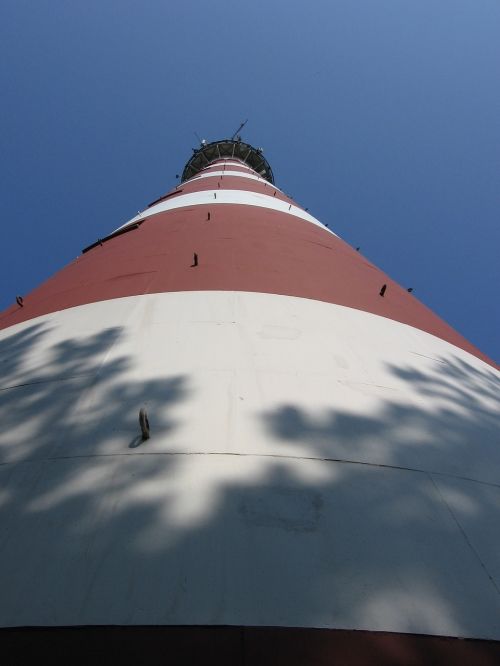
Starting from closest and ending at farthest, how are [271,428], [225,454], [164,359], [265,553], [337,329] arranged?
[265,553]
[225,454]
[271,428]
[164,359]
[337,329]

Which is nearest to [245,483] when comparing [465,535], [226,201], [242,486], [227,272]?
[242,486]

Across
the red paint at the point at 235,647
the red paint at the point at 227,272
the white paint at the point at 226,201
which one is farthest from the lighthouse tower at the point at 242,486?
the white paint at the point at 226,201

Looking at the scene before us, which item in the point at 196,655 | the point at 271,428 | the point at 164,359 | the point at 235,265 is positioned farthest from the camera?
the point at 235,265

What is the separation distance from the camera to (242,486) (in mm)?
1761

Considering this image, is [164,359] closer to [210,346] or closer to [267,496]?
[210,346]

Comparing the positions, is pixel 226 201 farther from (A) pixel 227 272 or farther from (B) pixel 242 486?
(B) pixel 242 486

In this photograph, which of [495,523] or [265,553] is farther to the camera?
[495,523]

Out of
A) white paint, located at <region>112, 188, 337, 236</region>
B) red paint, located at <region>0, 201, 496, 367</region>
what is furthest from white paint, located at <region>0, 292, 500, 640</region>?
white paint, located at <region>112, 188, 337, 236</region>

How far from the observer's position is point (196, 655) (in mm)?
1220

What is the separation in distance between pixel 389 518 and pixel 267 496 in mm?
453

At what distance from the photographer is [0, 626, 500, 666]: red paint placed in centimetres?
121

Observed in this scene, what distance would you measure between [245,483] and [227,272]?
2.42m

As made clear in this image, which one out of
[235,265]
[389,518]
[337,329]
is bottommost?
[389,518]

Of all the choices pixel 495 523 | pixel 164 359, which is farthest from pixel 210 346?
pixel 495 523
